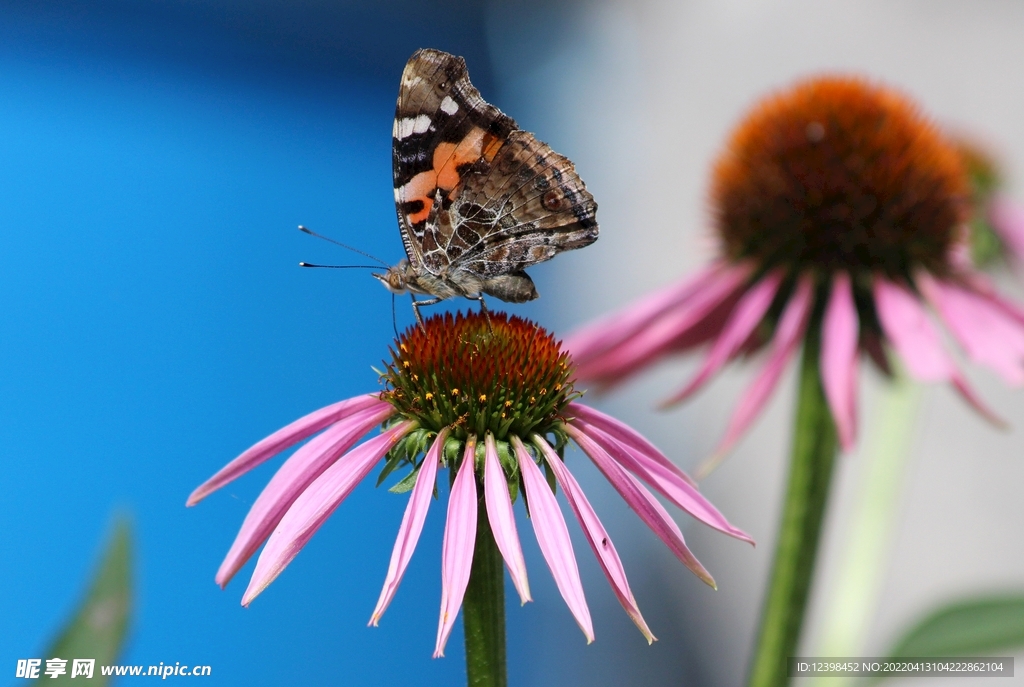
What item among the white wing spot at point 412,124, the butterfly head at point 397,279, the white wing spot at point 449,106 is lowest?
the butterfly head at point 397,279

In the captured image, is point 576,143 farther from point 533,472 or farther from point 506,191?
point 533,472

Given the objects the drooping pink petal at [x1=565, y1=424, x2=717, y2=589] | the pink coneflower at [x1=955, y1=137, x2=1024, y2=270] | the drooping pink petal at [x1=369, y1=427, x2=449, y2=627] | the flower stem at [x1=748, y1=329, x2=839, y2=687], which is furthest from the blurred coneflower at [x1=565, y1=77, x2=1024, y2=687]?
the pink coneflower at [x1=955, y1=137, x2=1024, y2=270]

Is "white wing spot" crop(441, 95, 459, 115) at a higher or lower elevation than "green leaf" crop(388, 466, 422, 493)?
higher

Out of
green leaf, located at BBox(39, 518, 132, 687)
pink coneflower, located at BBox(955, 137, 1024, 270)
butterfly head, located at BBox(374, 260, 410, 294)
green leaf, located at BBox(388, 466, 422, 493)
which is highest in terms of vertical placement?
pink coneflower, located at BBox(955, 137, 1024, 270)

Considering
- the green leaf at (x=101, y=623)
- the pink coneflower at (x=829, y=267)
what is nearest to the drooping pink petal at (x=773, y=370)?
the pink coneflower at (x=829, y=267)

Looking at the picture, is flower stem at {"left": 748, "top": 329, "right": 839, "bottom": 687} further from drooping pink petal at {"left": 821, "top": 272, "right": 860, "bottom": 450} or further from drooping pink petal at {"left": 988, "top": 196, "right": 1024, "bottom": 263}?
drooping pink petal at {"left": 988, "top": 196, "right": 1024, "bottom": 263}

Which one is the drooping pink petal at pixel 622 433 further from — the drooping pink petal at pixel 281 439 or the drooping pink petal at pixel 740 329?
the drooping pink petal at pixel 740 329
